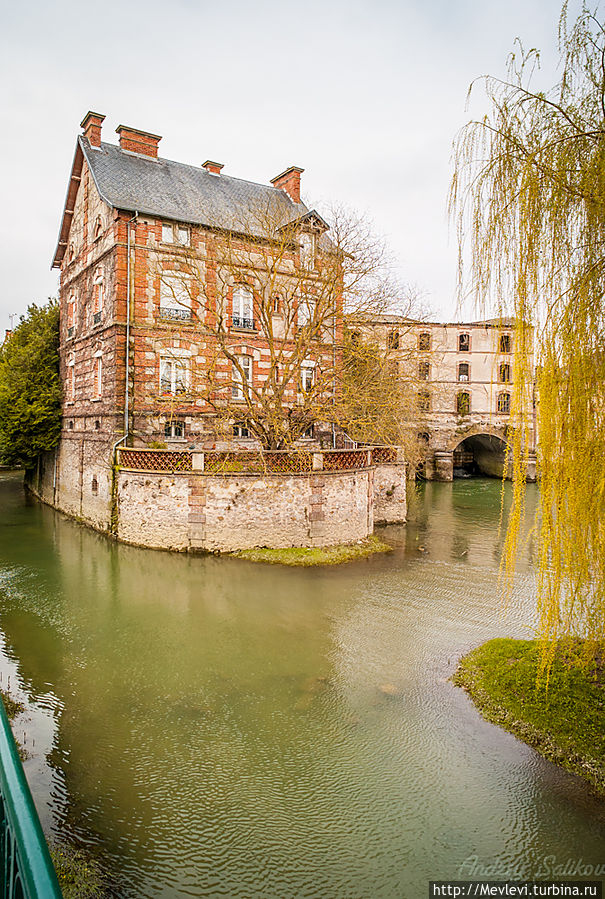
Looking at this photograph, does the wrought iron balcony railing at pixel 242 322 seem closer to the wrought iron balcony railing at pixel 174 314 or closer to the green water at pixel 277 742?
the wrought iron balcony railing at pixel 174 314

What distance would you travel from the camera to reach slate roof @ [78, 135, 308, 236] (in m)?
17.0

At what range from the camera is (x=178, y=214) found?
→ 1742 cm

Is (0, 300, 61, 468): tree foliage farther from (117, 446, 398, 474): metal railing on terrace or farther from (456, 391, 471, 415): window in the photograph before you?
(456, 391, 471, 415): window

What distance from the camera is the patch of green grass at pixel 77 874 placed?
3.98 metres

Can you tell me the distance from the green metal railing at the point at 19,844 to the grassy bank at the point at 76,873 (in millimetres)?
2258

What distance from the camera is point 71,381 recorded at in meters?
21.1

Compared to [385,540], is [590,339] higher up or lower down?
higher up

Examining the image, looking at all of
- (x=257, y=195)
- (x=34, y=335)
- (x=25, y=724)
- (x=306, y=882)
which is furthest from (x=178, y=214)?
(x=306, y=882)

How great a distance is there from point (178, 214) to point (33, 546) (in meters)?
10.7

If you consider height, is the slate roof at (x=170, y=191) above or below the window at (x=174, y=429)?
above

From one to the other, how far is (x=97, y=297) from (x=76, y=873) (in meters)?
17.1

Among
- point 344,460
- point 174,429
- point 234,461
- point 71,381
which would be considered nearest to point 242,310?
point 174,429

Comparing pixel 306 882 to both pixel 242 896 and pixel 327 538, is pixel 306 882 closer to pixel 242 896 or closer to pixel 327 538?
pixel 242 896

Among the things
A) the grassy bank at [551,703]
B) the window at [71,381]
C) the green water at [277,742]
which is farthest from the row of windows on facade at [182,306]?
the grassy bank at [551,703]
